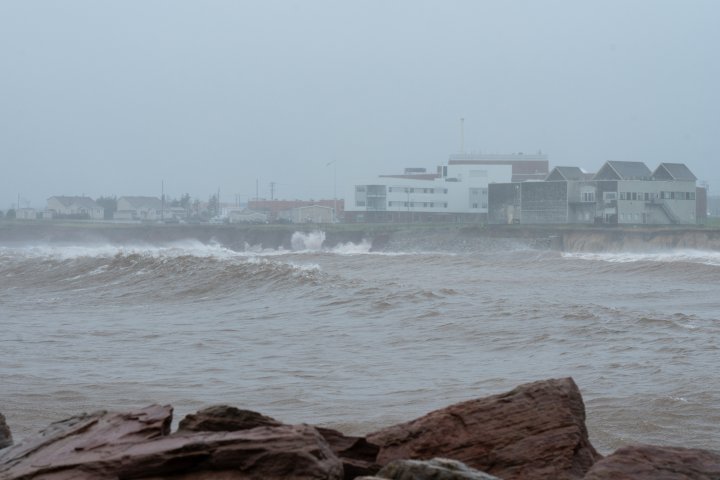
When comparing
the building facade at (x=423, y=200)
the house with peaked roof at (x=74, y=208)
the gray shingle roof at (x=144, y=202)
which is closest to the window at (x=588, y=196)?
the building facade at (x=423, y=200)

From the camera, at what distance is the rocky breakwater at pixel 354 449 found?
14.1ft

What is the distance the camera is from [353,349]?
1208cm

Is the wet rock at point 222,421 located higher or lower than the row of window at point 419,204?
lower

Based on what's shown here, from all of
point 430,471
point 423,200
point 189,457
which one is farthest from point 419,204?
point 430,471

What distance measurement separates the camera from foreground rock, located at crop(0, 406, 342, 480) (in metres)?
4.29

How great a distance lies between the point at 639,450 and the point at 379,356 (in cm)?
698

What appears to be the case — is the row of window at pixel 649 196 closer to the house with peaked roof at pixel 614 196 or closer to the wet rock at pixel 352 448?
the house with peaked roof at pixel 614 196

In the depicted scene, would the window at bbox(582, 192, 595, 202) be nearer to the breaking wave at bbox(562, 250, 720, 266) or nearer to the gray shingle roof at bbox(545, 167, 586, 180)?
the gray shingle roof at bbox(545, 167, 586, 180)

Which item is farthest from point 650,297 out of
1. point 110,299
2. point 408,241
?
point 408,241

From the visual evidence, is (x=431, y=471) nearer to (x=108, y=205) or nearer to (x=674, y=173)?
(x=674, y=173)

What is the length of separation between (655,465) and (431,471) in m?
1.16

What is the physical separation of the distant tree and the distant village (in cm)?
39

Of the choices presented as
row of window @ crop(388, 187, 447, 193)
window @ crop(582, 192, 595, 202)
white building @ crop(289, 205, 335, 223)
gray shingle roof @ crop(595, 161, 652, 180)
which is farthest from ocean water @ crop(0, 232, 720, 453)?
white building @ crop(289, 205, 335, 223)

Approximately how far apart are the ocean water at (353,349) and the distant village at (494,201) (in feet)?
139
